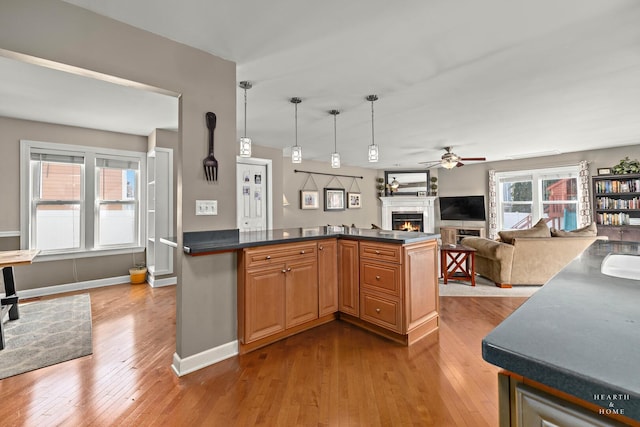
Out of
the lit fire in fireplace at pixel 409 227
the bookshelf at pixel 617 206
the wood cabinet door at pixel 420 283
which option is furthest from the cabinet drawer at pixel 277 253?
the bookshelf at pixel 617 206

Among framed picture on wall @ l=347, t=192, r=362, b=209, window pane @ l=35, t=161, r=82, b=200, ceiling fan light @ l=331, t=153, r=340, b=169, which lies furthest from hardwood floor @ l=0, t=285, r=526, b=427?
framed picture on wall @ l=347, t=192, r=362, b=209

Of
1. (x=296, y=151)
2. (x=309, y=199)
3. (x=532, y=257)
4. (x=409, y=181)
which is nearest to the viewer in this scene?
(x=296, y=151)

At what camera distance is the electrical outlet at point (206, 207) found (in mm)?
2293

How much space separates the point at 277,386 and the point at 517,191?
782 centimetres

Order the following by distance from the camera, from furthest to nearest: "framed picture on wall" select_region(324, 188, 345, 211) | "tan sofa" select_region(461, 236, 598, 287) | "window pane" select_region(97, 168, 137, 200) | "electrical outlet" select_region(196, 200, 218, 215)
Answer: "framed picture on wall" select_region(324, 188, 345, 211)
"window pane" select_region(97, 168, 137, 200)
"tan sofa" select_region(461, 236, 598, 287)
"electrical outlet" select_region(196, 200, 218, 215)

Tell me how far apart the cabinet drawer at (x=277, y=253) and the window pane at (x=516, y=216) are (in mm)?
6903

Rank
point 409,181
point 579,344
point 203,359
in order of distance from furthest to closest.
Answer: point 409,181 < point 203,359 < point 579,344

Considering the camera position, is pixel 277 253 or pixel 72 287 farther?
pixel 72 287

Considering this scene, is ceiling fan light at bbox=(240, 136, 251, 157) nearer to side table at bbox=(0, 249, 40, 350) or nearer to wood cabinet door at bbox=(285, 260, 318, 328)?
wood cabinet door at bbox=(285, 260, 318, 328)

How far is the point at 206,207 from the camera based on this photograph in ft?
7.65

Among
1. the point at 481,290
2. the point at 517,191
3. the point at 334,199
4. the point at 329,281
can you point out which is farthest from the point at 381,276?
the point at 517,191

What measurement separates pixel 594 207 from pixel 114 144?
9195 millimetres

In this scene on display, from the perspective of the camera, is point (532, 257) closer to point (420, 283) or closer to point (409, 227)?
point (420, 283)

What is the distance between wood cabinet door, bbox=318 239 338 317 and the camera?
2.84 metres
